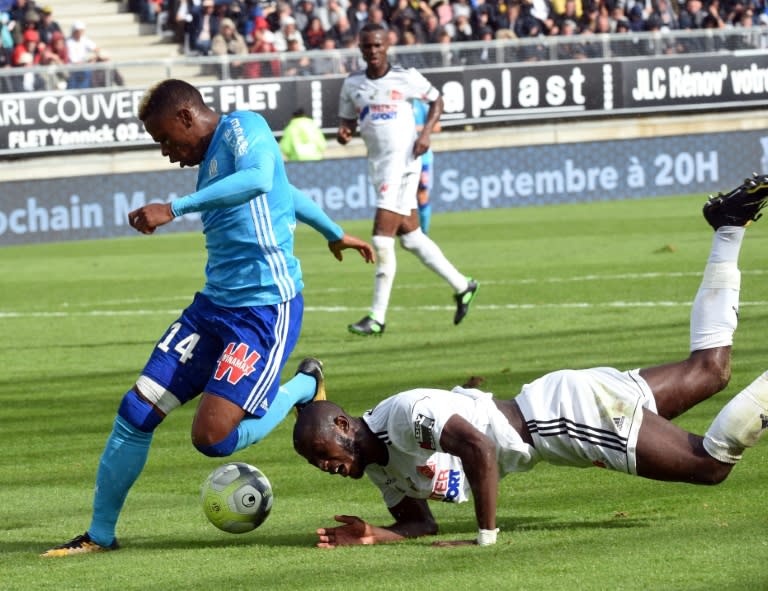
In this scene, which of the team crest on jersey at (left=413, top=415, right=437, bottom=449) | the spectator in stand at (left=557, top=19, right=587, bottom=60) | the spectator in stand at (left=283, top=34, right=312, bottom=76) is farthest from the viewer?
the spectator in stand at (left=557, top=19, right=587, bottom=60)

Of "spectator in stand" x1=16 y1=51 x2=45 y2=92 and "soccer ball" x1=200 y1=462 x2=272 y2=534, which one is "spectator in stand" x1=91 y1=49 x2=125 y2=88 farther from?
"soccer ball" x1=200 y1=462 x2=272 y2=534

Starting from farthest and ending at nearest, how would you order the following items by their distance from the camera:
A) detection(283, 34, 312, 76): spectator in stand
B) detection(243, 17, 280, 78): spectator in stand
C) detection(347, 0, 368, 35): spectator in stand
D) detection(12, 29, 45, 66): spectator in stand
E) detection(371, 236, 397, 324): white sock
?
detection(347, 0, 368, 35): spectator in stand, detection(12, 29, 45, 66): spectator in stand, detection(283, 34, 312, 76): spectator in stand, detection(243, 17, 280, 78): spectator in stand, detection(371, 236, 397, 324): white sock

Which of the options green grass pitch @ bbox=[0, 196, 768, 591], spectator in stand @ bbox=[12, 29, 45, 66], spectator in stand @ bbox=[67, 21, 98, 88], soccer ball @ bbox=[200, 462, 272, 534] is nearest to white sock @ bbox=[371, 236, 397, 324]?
green grass pitch @ bbox=[0, 196, 768, 591]

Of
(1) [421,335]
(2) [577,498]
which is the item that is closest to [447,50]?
(1) [421,335]

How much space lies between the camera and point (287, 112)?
28.3m

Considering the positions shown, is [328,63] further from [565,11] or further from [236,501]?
[236,501]

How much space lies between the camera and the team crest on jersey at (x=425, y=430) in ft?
19.5

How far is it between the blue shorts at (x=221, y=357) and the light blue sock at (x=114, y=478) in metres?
0.19

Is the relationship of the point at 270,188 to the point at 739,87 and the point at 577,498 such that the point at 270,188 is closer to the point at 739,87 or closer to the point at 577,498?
the point at 577,498

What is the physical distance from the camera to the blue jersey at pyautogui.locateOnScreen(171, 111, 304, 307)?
258 inches

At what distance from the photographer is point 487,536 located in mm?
5906

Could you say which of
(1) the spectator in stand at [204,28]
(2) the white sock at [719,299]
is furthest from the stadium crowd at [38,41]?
(2) the white sock at [719,299]

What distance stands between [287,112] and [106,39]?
6298mm

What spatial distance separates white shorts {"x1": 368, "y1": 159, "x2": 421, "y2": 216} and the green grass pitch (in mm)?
1080
